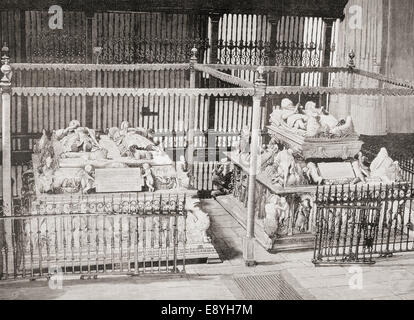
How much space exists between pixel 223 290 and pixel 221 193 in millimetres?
4739

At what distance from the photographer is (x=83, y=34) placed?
14898 mm

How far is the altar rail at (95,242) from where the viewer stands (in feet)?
29.7

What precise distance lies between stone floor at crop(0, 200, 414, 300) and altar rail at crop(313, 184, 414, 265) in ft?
0.80

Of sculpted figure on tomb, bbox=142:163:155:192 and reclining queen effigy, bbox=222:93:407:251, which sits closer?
sculpted figure on tomb, bbox=142:163:155:192

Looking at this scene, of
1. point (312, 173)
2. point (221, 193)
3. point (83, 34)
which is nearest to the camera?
point (312, 173)

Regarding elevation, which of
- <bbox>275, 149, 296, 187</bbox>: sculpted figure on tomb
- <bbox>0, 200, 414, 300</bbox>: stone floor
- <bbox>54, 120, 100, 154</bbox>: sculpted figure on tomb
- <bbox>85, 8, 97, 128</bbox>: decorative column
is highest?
<bbox>85, 8, 97, 128</bbox>: decorative column

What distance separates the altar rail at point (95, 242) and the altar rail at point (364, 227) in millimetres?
2239

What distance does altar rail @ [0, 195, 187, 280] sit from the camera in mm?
9062

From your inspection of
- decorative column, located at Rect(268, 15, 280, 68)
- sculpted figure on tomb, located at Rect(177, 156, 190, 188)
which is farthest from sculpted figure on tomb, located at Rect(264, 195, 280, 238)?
decorative column, located at Rect(268, 15, 280, 68)

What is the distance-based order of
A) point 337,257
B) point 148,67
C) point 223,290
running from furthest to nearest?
point 148,67 → point 337,257 → point 223,290

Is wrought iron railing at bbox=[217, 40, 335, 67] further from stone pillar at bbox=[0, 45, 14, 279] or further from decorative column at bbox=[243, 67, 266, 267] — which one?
stone pillar at bbox=[0, 45, 14, 279]

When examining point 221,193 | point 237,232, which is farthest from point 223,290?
point 221,193

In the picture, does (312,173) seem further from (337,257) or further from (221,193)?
(221,193)
